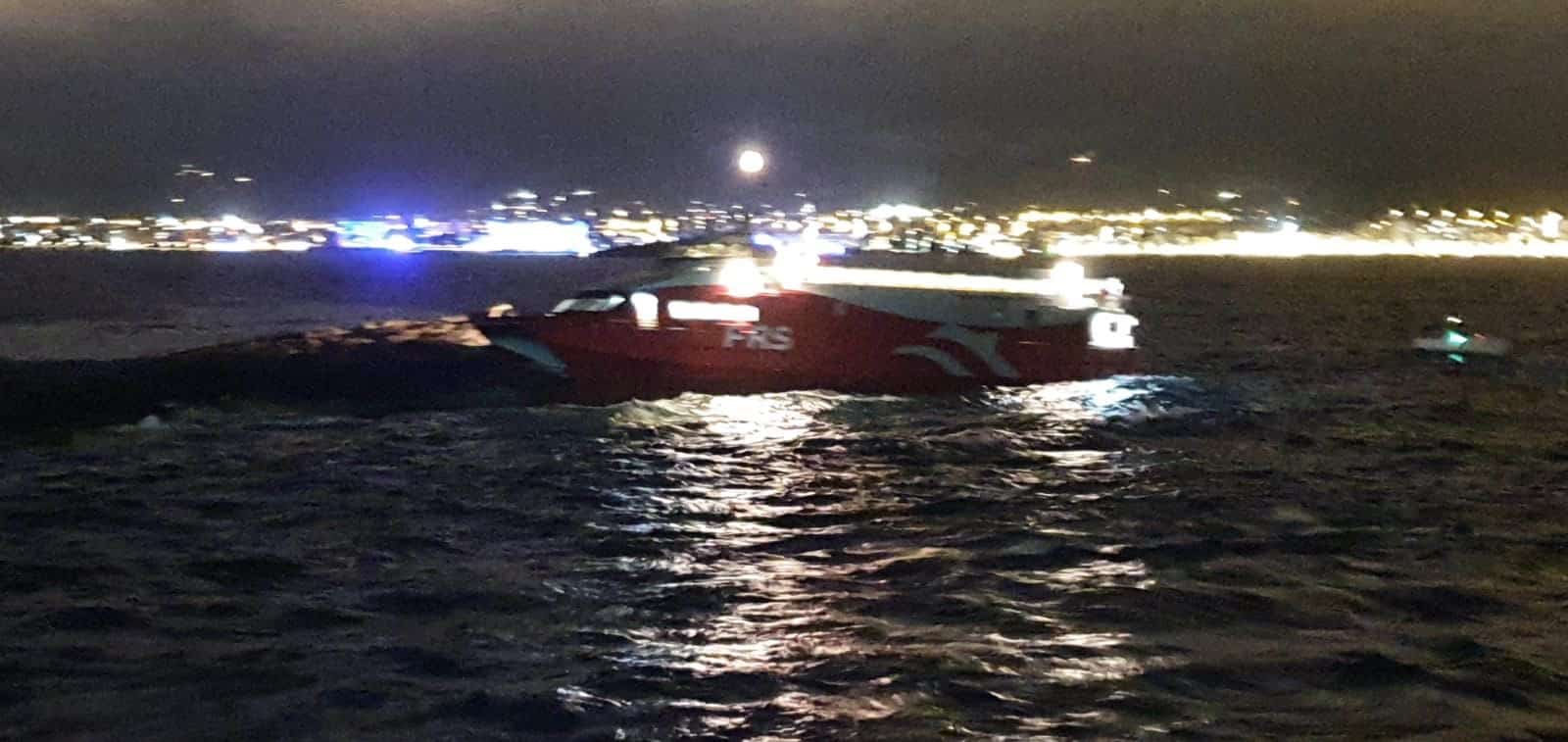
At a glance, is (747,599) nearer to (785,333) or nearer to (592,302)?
(785,333)

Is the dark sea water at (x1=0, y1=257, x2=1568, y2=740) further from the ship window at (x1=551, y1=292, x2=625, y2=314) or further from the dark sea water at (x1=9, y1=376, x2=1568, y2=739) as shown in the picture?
the ship window at (x1=551, y1=292, x2=625, y2=314)

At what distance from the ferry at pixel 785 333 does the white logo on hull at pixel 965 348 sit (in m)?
0.02

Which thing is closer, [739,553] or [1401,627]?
[1401,627]

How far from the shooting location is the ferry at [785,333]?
33.8m

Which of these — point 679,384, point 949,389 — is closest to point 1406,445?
point 949,389

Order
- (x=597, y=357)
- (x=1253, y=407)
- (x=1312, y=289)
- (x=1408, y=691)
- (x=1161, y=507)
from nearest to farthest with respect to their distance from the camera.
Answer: (x=1408, y=691) → (x=1161, y=507) → (x=1253, y=407) → (x=597, y=357) → (x=1312, y=289)

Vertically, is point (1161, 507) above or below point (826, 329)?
below

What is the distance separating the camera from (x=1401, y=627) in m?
12.1

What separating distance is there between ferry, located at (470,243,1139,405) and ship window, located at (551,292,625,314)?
0.04m

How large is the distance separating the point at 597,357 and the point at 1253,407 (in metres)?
14.5

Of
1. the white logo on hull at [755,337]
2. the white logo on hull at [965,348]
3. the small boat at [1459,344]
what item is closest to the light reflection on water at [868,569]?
the white logo on hull at [755,337]

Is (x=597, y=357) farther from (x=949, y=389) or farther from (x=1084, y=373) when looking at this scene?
(x=1084, y=373)

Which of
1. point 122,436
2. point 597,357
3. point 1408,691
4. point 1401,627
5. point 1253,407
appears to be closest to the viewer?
point 1408,691

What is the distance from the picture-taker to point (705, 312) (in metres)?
33.9
